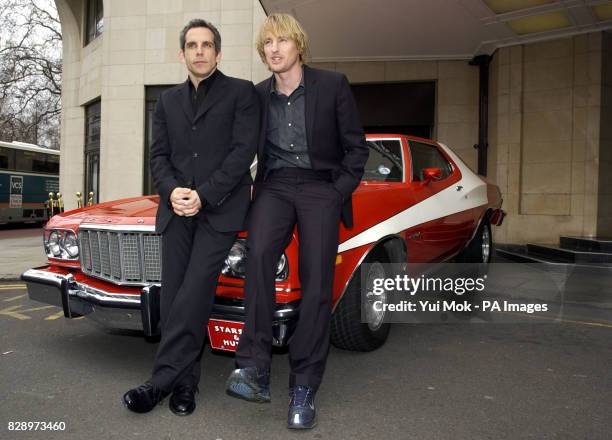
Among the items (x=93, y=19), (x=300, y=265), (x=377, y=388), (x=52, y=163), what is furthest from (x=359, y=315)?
(x=52, y=163)

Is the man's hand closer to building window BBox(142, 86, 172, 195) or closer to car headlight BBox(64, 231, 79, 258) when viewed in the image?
car headlight BBox(64, 231, 79, 258)

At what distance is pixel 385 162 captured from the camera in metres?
4.55

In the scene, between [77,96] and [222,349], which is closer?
[222,349]

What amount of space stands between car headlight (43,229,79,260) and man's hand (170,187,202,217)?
4.37 feet

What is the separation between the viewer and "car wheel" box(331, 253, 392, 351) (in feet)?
11.8

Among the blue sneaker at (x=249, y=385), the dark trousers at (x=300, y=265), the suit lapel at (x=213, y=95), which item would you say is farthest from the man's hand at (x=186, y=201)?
the blue sneaker at (x=249, y=385)

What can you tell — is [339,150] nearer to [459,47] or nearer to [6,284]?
[6,284]

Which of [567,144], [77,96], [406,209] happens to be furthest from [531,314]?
[77,96]

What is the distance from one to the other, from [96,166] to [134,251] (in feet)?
50.9

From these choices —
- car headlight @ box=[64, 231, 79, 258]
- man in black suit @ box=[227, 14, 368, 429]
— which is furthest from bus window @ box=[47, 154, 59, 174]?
man in black suit @ box=[227, 14, 368, 429]

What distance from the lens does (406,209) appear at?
4152 millimetres

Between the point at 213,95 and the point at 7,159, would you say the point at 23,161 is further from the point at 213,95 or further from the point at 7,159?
the point at 213,95

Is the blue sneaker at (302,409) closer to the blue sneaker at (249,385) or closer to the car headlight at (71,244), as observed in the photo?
the blue sneaker at (249,385)

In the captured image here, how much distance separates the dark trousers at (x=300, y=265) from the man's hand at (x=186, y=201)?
302mm
